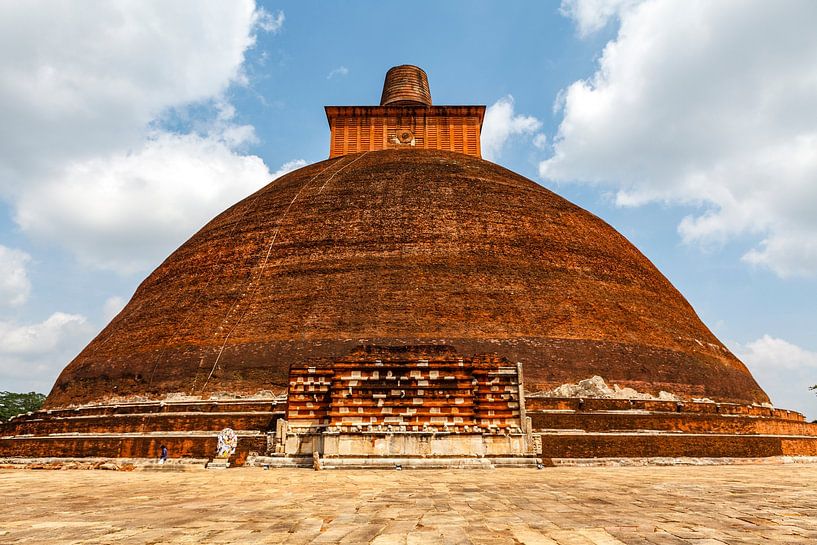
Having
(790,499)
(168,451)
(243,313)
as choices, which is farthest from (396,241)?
(790,499)

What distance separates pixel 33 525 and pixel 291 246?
1274 cm

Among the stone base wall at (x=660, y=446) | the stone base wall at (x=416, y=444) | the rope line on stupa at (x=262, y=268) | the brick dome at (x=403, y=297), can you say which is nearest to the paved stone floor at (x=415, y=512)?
the stone base wall at (x=416, y=444)

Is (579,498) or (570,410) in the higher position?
(570,410)

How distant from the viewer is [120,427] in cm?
1288

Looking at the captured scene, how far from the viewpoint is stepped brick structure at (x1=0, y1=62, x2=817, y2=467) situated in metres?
9.31

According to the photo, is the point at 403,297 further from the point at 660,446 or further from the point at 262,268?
the point at 660,446

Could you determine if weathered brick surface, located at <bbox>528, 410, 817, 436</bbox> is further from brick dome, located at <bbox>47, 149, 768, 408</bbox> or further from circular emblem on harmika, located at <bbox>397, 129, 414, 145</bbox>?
circular emblem on harmika, located at <bbox>397, 129, 414, 145</bbox>

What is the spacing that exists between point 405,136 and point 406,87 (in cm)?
335

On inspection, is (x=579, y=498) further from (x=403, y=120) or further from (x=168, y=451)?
(x=403, y=120)

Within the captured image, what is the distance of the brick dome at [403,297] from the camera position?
13781 mm

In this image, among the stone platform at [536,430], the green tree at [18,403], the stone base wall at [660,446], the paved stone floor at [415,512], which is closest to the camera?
the paved stone floor at [415,512]

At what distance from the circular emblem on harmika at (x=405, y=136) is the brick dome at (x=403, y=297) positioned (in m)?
5.57

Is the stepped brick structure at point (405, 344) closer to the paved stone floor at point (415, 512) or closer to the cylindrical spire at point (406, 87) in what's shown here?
the paved stone floor at point (415, 512)

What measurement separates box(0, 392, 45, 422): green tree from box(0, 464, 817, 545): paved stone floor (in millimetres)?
29242
